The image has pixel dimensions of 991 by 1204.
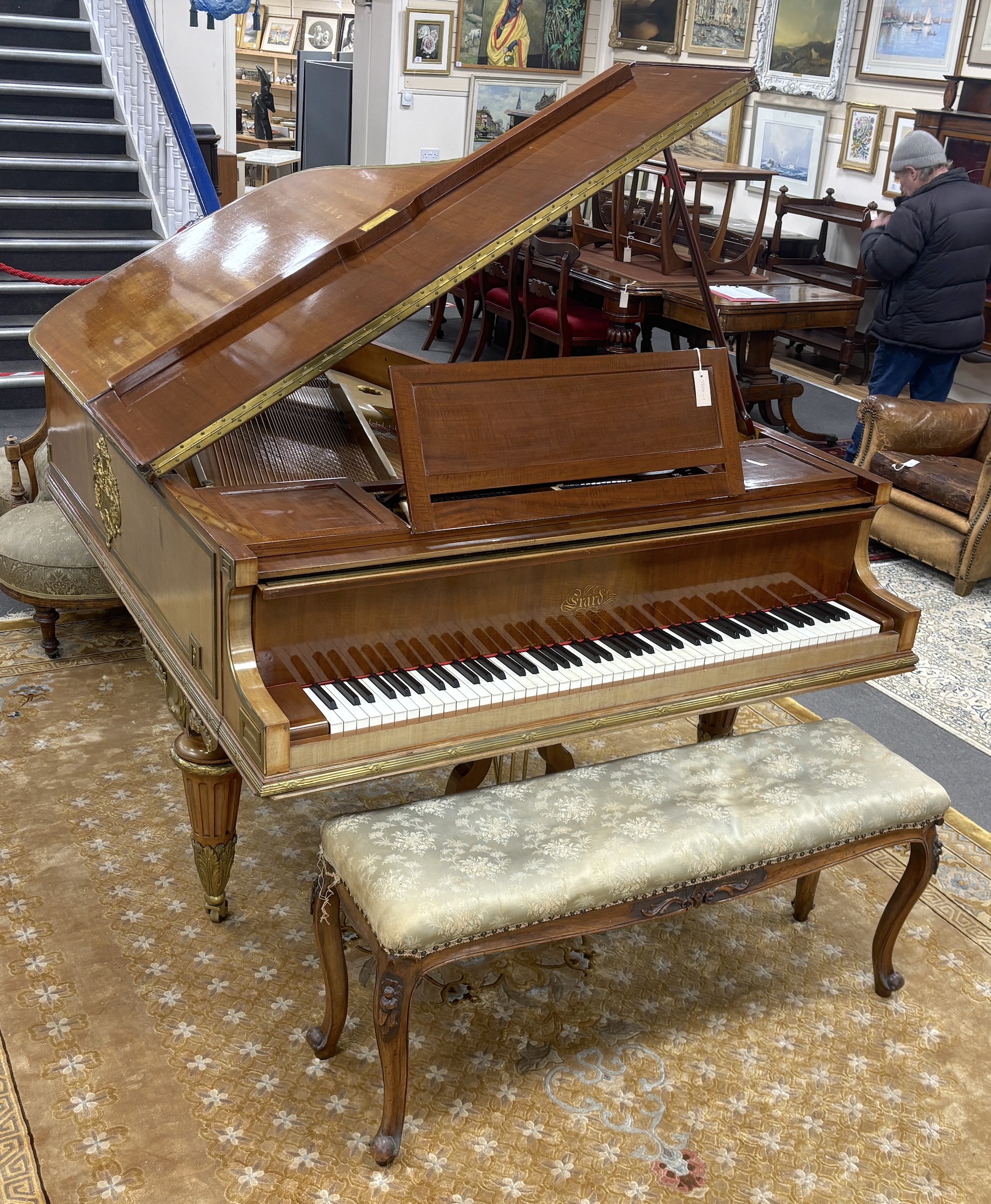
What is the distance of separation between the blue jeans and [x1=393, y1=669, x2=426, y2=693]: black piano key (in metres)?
4.69

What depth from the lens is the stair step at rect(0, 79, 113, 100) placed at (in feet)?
24.8

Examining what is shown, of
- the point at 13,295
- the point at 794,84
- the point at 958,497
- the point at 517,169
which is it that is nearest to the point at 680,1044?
the point at 517,169

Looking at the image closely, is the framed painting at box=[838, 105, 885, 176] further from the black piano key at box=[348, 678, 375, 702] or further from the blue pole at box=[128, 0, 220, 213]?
the black piano key at box=[348, 678, 375, 702]

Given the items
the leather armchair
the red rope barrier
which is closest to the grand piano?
the leather armchair

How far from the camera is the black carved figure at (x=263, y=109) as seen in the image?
1405 cm

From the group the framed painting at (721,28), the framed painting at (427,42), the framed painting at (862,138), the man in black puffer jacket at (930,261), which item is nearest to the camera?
the man in black puffer jacket at (930,261)

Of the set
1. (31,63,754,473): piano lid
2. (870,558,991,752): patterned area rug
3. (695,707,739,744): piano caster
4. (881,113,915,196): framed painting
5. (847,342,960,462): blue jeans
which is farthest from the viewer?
(881,113,915,196): framed painting

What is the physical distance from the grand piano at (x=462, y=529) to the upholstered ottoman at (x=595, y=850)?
0.13 meters

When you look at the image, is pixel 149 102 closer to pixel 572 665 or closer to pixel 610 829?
pixel 572 665

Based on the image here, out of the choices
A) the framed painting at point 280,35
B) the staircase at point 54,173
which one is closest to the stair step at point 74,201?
the staircase at point 54,173

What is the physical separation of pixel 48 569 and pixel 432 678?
204 centimetres

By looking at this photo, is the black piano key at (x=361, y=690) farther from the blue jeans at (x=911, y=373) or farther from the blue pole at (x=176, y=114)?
the blue jeans at (x=911, y=373)

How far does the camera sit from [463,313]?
28.7 feet

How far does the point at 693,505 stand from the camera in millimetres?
2814
